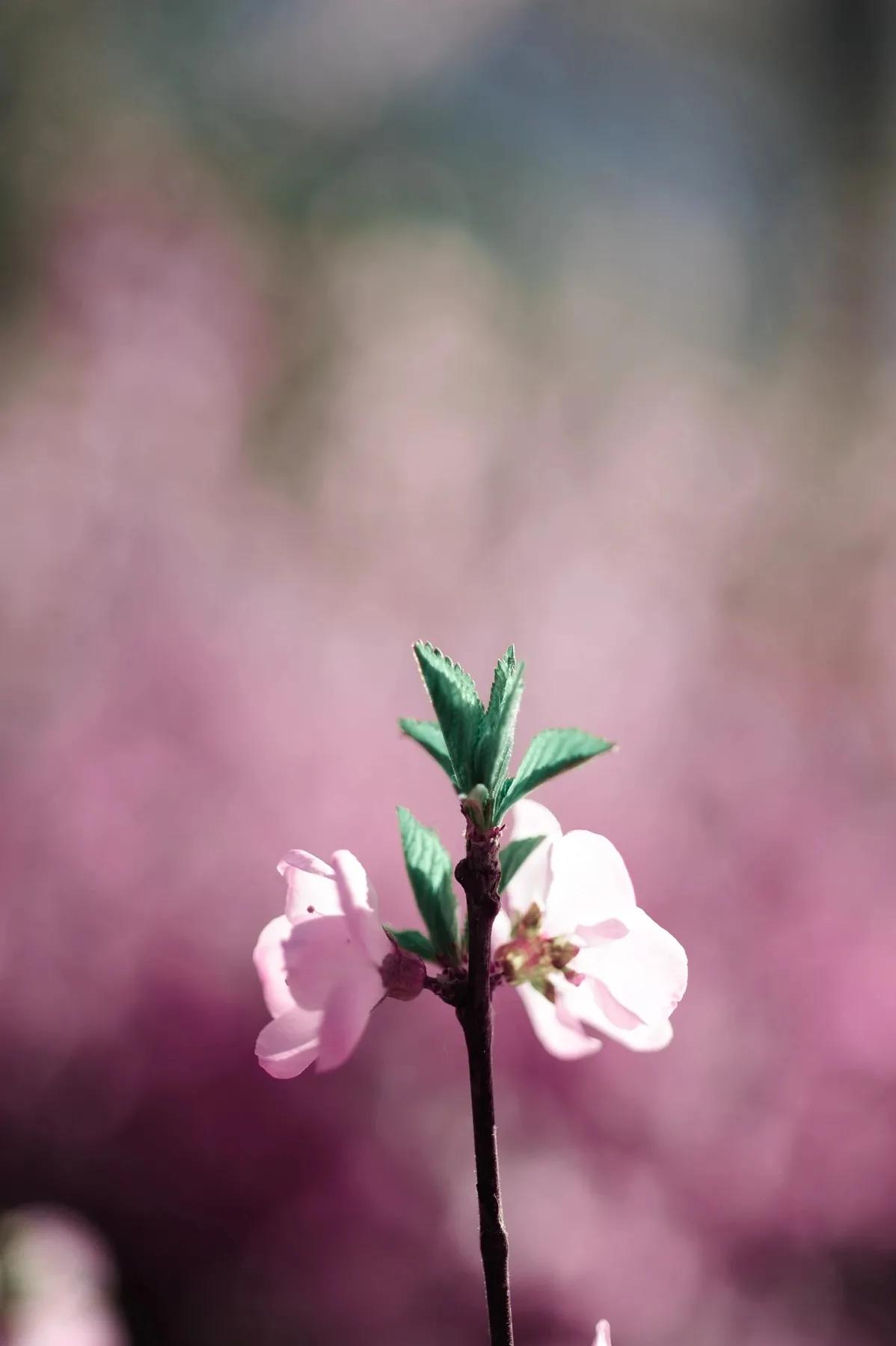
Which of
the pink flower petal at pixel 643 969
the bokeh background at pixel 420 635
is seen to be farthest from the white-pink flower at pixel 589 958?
the bokeh background at pixel 420 635

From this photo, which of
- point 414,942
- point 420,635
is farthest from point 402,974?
point 420,635

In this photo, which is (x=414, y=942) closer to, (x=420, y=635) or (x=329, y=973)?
(x=329, y=973)

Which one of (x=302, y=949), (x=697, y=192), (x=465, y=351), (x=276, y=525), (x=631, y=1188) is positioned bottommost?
(x=631, y=1188)

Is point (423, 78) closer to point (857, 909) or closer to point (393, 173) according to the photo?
point (393, 173)

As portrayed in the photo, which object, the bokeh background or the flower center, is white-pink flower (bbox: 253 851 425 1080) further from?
the bokeh background

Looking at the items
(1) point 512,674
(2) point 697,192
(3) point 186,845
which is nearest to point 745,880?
(3) point 186,845

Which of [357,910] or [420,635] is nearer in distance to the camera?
[357,910]
